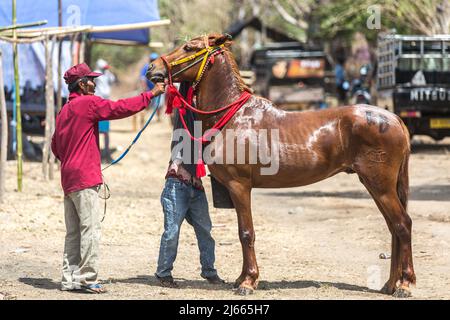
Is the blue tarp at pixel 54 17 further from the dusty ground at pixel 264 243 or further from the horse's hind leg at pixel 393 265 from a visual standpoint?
the horse's hind leg at pixel 393 265

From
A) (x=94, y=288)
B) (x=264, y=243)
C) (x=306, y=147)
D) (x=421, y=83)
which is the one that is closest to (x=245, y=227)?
(x=306, y=147)

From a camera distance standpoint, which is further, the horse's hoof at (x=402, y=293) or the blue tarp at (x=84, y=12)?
the blue tarp at (x=84, y=12)

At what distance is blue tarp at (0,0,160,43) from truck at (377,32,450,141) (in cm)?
535

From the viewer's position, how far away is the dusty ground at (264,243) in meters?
7.75

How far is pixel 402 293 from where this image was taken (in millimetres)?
7332

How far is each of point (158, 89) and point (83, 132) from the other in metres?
0.71

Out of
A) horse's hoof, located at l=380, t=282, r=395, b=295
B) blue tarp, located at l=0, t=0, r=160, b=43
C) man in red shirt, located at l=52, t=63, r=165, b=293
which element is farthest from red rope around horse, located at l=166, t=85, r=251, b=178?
blue tarp, located at l=0, t=0, r=160, b=43

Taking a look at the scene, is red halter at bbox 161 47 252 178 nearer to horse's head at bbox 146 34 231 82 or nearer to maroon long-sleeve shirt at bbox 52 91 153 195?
horse's head at bbox 146 34 231 82

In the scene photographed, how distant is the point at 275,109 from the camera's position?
7.70m

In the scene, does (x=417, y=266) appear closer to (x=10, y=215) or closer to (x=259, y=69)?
(x=10, y=215)

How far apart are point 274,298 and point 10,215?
5.14 meters

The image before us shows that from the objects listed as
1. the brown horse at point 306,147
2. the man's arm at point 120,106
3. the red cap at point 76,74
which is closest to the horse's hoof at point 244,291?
the brown horse at point 306,147

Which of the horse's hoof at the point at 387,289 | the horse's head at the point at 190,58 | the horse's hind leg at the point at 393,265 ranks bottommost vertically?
the horse's hoof at the point at 387,289

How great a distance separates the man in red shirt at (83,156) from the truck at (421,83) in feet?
39.5
